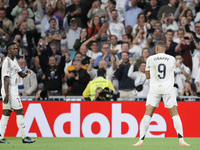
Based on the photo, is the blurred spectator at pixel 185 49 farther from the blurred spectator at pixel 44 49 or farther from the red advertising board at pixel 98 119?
the blurred spectator at pixel 44 49

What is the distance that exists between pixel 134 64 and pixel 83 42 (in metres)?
2.48

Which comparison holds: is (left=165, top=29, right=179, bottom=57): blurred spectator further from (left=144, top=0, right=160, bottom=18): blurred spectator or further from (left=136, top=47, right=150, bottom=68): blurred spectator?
(left=144, top=0, right=160, bottom=18): blurred spectator

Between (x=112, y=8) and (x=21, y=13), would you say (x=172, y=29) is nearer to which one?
(x=112, y=8)

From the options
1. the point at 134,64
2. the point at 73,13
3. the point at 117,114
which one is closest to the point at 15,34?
the point at 73,13

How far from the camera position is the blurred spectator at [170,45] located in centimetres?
1332

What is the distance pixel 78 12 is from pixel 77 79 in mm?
3252

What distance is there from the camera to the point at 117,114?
431 inches

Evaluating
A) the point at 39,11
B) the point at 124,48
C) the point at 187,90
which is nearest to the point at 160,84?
the point at 187,90

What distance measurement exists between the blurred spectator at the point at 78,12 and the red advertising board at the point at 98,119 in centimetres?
475

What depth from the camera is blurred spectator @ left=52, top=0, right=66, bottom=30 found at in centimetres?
1502

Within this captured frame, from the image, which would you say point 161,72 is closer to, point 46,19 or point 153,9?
point 153,9

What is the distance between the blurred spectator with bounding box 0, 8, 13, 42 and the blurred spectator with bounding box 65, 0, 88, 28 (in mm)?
2356

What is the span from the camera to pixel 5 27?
14.8 meters

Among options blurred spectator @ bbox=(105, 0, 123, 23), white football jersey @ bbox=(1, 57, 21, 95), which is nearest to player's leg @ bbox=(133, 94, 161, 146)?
white football jersey @ bbox=(1, 57, 21, 95)
